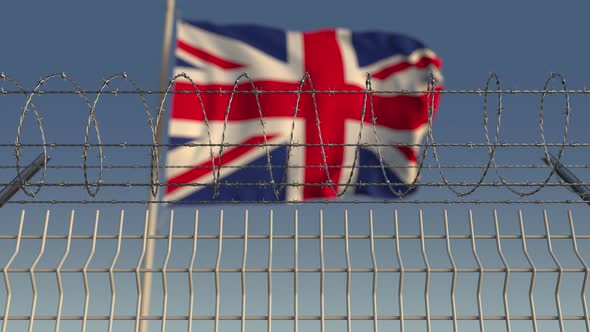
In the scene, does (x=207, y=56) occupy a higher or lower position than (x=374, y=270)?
higher

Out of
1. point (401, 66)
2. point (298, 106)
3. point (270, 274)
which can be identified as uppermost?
point (401, 66)

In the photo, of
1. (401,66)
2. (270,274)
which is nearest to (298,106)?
(401,66)

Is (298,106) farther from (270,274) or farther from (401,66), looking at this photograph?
(270,274)

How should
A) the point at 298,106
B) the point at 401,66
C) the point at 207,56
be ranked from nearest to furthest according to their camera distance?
the point at 298,106 < the point at 207,56 < the point at 401,66

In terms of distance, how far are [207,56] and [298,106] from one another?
2322 mm

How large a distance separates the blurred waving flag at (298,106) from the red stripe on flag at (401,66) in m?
0.02

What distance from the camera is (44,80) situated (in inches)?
251

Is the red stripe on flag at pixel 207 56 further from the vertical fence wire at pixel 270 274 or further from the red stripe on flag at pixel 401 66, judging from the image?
the vertical fence wire at pixel 270 274

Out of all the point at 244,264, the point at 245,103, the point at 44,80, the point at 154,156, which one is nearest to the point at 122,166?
the point at 154,156

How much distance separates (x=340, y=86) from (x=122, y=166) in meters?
7.40

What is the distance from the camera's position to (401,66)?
45.1 ft

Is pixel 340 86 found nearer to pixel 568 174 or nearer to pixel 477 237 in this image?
pixel 568 174

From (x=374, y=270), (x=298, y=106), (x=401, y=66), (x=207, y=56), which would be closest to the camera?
(x=374, y=270)

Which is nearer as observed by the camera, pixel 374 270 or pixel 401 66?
pixel 374 270
